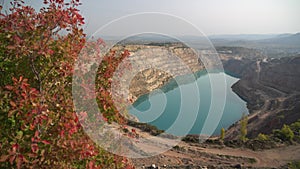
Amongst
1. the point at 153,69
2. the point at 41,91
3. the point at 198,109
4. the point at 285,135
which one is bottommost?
the point at 285,135

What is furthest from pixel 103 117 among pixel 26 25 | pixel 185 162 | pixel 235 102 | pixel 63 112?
pixel 235 102

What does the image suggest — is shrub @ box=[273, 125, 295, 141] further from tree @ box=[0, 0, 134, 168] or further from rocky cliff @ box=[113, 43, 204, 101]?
rocky cliff @ box=[113, 43, 204, 101]

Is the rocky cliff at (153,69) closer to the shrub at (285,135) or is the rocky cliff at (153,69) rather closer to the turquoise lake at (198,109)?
the turquoise lake at (198,109)

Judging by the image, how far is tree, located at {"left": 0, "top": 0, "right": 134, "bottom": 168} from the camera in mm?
2977

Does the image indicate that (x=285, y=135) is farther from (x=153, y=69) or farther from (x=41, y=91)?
(x=153, y=69)

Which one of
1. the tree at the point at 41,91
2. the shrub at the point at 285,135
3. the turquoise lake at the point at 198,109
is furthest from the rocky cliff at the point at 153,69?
the tree at the point at 41,91

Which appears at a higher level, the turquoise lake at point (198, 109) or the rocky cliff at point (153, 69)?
the rocky cliff at point (153, 69)

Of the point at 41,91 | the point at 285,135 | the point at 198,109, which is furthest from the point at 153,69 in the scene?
the point at 41,91

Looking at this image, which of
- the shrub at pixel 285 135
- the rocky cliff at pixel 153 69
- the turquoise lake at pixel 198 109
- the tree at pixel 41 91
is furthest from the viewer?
the rocky cliff at pixel 153 69

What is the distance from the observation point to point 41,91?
11.6 feet

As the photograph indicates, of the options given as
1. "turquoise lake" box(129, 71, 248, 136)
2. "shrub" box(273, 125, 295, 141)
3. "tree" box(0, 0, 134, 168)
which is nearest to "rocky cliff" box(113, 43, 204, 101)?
"turquoise lake" box(129, 71, 248, 136)

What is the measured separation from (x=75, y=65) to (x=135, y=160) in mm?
12516

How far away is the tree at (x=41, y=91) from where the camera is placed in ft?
9.77

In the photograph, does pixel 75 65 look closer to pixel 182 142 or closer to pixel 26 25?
pixel 26 25
